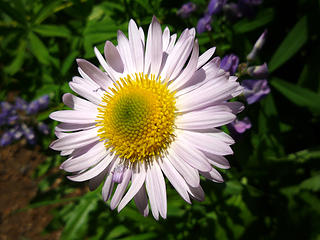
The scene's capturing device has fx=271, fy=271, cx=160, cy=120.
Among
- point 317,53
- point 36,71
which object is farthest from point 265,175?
point 36,71

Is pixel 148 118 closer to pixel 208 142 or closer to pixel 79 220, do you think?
pixel 208 142

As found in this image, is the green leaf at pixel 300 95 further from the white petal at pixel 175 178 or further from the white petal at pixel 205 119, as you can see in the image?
the white petal at pixel 175 178

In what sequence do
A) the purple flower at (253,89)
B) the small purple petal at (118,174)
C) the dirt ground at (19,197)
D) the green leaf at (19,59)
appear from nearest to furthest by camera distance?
the small purple petal at (118,174), the purple flower at (253,89), the green leaf at (19,59), the dirt ground at (19,197)

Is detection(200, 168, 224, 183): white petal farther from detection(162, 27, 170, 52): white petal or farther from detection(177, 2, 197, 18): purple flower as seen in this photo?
detection(177, 2, 197, 18): purple flower

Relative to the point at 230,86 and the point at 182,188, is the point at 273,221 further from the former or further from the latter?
the point at 230,86

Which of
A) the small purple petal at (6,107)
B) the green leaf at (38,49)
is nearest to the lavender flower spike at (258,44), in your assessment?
the green leaf at (38,49)

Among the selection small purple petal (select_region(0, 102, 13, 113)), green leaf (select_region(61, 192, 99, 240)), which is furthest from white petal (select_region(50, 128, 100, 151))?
small purple petal (select_region(0, 102, 13, 113))

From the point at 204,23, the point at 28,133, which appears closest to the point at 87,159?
the point at 204,23
